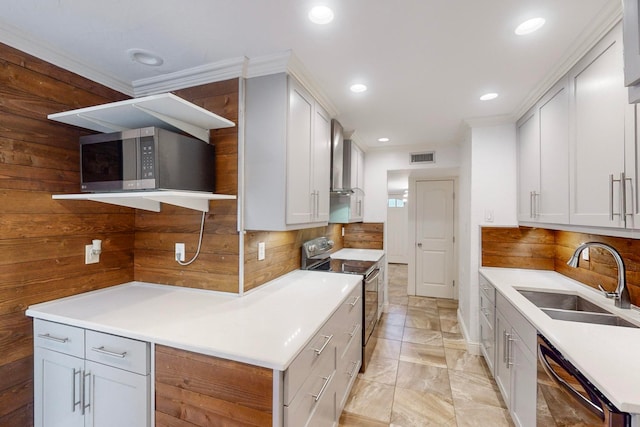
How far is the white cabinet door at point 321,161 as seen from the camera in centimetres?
234

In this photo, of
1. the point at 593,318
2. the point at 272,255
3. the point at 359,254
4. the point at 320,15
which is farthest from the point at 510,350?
the point at 320,15

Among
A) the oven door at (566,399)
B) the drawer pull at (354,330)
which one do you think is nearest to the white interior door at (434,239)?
the drawer pull at (354,330)

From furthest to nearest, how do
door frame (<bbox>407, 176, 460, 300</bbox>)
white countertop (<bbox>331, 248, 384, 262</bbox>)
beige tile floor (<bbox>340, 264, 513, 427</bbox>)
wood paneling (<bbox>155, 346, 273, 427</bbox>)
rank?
door frame (<bbox>407, 176, 460, 300</bbox>)
white countertop (<bbox>331, 248, 384, 262</bbox>)
beige tile floor (<bbox>340, 264, 513, 427</bbox>)
wood paneling (<bbox>155, 346, 273, 427</bbox>)

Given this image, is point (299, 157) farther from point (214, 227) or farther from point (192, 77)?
point (192, 77)

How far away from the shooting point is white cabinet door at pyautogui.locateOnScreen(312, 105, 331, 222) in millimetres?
2336

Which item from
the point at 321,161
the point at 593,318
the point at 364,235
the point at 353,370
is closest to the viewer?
the point at 593,318

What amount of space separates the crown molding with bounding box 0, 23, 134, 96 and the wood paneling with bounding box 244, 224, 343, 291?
4.71 feet

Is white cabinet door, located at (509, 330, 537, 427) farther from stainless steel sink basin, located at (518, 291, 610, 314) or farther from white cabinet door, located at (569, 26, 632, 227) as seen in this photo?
white cabinet door, located at (569, 26, 632, 227)

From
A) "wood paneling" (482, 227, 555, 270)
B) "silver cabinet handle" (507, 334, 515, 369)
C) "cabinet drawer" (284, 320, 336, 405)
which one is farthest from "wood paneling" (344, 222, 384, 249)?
"cabinet drawer" (284, 320, 336, 405)

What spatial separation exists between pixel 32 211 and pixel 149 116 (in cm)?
86

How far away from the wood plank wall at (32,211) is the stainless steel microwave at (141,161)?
0.72ft

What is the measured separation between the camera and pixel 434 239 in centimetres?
488

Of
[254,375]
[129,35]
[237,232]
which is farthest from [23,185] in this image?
[254,375]

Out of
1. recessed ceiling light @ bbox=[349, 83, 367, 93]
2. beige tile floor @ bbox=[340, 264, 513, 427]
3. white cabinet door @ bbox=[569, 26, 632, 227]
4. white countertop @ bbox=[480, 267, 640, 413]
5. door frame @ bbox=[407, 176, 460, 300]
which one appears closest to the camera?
white countertop @ bbox=[480, 267, 640, 413]
